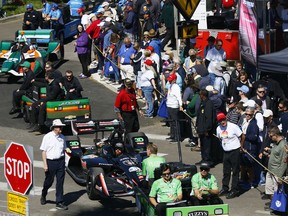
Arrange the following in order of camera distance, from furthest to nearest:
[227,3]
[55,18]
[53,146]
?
[55,18] → [227,3] → [53,146]

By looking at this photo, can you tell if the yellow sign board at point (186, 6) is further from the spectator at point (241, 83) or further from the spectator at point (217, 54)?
the spectator at point (217, 54)

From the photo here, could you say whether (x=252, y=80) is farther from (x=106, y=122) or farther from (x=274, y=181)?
(x=274, y=181)

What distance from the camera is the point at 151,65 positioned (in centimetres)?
2616

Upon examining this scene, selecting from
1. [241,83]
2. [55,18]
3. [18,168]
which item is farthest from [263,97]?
[55,18]

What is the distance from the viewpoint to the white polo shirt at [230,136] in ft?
64.7

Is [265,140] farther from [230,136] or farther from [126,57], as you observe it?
[126,57]

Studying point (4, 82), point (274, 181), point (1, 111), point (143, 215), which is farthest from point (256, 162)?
point (4, 82)

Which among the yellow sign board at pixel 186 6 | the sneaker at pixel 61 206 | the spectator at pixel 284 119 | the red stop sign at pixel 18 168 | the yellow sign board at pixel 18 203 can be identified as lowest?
the sneaker at pixel 61 206

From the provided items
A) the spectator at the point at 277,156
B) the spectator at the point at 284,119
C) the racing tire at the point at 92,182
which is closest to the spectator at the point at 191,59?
the spectator at the point at 284,119

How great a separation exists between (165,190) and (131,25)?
15.7 m

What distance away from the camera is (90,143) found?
2480cm

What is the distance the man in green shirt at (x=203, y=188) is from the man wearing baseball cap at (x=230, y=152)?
228cm

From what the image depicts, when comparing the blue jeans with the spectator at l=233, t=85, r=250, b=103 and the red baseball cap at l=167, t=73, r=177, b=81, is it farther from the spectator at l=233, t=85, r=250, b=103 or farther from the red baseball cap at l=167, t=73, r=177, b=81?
the spectator at l=233, t=85, r=250, b=103

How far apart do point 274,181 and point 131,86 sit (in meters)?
5.68
